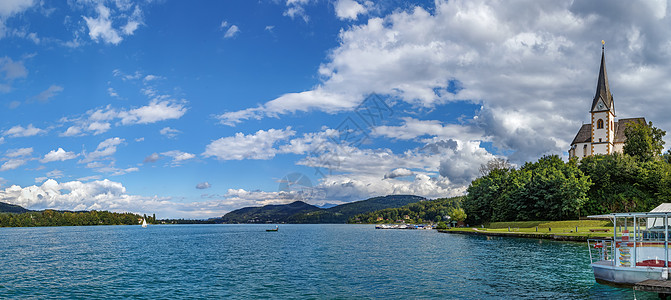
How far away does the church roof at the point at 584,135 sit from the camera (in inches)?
5131

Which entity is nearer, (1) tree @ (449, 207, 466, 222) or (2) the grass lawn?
(2) the grass lawn

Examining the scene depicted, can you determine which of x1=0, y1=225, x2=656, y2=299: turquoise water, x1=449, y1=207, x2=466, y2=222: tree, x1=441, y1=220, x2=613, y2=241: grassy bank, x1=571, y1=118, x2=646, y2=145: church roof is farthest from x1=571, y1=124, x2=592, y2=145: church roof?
x1=0, y1=225, x2=656, y2=299: turquoise water

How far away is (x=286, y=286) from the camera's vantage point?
32.0 m

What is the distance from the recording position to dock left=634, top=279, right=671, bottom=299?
22061 millimetres

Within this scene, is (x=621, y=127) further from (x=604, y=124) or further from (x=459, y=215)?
(x=459, y=215)

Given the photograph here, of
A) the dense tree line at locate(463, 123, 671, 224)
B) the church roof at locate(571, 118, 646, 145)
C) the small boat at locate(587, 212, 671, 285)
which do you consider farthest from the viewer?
the church roof at locate(571, 118, 646, 145)

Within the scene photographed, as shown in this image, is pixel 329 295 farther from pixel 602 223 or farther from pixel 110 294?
pixel 602 223

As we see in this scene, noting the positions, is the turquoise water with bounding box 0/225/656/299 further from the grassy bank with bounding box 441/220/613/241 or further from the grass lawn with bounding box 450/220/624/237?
the grass lawn with bounding box 450/220/624/237

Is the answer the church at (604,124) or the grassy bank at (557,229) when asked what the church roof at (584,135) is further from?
the grassy bank at (557,229)

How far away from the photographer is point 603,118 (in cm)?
12462

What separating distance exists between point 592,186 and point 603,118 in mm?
28242

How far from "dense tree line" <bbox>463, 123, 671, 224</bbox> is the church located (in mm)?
5774

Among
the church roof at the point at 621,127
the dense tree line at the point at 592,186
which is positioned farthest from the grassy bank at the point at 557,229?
the church roof at the point at 621,127

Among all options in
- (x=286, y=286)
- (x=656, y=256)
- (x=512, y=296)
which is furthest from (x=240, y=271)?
(x=656, y=256)
